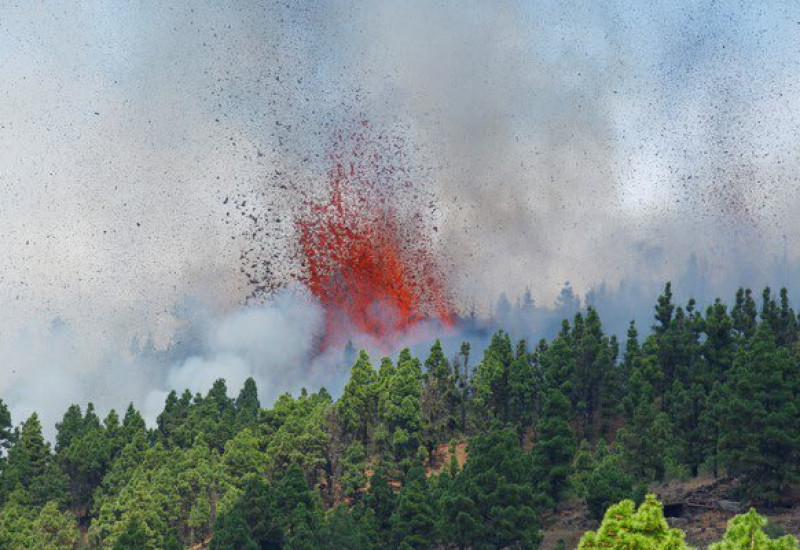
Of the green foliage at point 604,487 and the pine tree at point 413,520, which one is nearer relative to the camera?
the green foliage at point 604,487

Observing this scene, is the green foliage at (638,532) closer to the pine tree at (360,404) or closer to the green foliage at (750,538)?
the green foliage at (750,538)

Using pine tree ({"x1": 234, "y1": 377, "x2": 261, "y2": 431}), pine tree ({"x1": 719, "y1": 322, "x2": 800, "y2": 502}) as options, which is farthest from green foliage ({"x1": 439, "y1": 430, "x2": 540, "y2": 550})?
pine tree ({"x1": 234, "y1": 377, "x2": 261, "y2": 431})

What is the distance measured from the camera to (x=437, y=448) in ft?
352

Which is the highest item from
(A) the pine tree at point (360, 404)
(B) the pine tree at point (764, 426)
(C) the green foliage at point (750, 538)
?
(A) the pine tree at point (360, 404)

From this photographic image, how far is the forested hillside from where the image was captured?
73.8 m

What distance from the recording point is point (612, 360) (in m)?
104

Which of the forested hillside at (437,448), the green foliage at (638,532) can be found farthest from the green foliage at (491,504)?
the green foliage at (638,532)

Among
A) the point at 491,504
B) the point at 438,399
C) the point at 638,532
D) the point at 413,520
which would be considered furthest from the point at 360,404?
the point at 638,532

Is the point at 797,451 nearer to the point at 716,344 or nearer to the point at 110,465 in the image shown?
the point at 716,344

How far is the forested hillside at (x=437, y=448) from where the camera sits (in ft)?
242

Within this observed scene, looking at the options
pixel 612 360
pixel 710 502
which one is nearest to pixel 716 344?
pixel 612 360

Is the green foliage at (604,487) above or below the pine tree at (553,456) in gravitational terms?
below

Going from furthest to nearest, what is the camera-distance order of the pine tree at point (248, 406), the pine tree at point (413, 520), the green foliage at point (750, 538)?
the pine tree at point (248, 406)
the pine tree at point (413, 520)
the green foliage at point (750, 538)

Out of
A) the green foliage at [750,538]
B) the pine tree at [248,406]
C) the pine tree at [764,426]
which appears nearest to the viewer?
the green foliage at [750,538]
